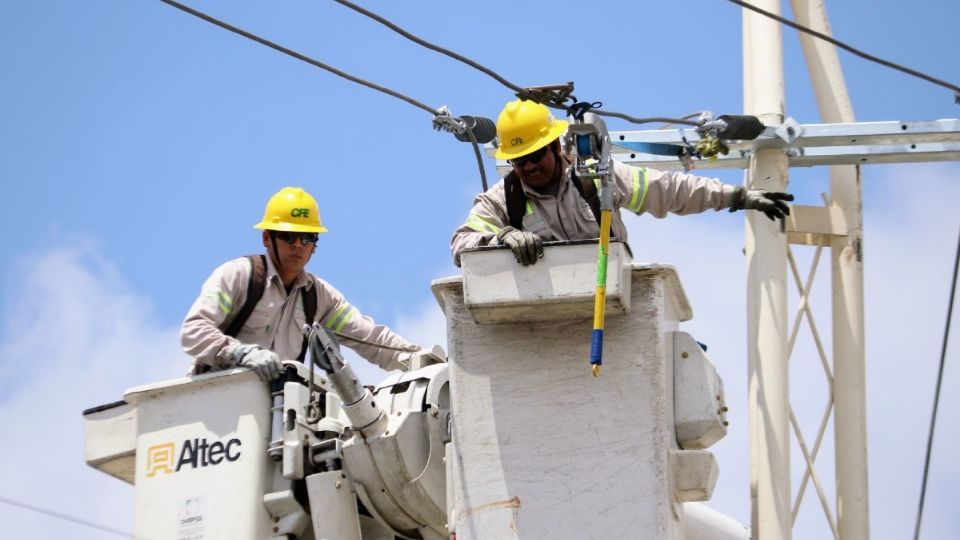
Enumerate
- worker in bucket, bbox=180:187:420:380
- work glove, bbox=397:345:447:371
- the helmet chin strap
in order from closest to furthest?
worker in bucket, bbox=180:187:420:380, work glove, bbox=397:345:447:371, the helmet chin strap

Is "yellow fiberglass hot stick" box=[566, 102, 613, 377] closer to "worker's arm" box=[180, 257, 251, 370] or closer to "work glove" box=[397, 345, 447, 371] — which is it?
"work glove" box=[397, 345, 447, 371]

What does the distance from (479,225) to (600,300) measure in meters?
1.00

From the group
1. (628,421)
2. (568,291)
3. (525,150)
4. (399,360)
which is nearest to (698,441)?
(628,421)

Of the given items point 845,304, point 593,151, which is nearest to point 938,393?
point 845,304

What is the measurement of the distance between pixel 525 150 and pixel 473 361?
100 cm

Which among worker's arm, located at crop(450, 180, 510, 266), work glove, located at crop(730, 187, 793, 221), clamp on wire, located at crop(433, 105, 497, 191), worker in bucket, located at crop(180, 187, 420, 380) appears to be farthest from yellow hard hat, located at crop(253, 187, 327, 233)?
work glove, located at crop(730, 187, 793, 221)

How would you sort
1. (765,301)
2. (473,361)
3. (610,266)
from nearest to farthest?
(610,266) < (473,361) < (765,301)

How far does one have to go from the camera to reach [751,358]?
9586mm

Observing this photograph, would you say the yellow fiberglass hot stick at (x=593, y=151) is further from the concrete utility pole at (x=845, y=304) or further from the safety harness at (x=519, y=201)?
the concrete utility pole at (x=845, y=304)

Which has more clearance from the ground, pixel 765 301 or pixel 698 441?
pixel 765 301

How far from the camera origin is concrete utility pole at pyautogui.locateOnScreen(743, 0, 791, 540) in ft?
30.1

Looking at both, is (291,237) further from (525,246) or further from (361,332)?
(525,246)

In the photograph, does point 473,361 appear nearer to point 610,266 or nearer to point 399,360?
point 610,266

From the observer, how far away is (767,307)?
952cm
